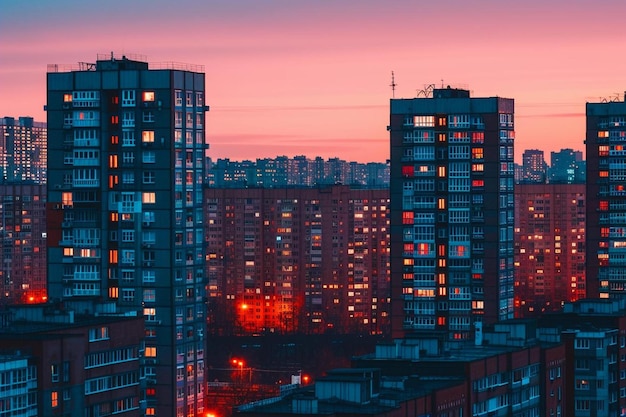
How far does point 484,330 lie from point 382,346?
1559 centimetres

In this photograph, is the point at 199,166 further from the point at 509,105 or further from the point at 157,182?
the point at 509,105

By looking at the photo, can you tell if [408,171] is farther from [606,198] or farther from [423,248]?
[606,198]

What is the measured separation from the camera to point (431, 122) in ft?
501

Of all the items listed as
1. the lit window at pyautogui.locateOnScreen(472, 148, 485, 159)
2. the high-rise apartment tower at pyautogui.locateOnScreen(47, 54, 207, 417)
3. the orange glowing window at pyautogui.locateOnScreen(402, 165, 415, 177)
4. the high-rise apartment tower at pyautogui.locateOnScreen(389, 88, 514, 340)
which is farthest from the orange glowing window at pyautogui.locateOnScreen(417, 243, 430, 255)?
the high-rise apartment tower at pyautogui.locateOnScreen(47, 54, 207, 417)

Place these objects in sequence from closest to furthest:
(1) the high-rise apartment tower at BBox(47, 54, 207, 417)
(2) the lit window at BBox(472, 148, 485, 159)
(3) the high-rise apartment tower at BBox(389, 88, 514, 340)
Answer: (1) the high-rise apartment tower at BBox(47, 54, 207, 417) < (3) the high-rise apartment tower at BBox(389, 88, 514, 340) < (2) the lit window at BBox(472, 148, 485, 159)

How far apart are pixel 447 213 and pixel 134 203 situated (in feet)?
102

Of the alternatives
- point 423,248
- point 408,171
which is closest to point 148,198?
point 408,171

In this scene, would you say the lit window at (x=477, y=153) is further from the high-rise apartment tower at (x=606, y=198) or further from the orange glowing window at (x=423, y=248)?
the high-rise apartment tower at (x=606, y=198)

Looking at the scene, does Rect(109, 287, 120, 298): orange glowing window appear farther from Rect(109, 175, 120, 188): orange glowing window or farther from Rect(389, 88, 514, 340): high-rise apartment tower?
Rect(389, 88, 514, 340): high-rise apartment tower

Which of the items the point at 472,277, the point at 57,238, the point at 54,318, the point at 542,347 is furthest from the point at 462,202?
the point at 54,318

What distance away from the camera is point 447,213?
498ft

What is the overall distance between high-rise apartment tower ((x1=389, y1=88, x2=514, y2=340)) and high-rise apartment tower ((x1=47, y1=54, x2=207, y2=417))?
77.4ft

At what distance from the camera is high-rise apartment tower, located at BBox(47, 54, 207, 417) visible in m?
132

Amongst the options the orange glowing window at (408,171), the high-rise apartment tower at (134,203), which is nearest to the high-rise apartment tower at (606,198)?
the orange glowing window at (408,171)
